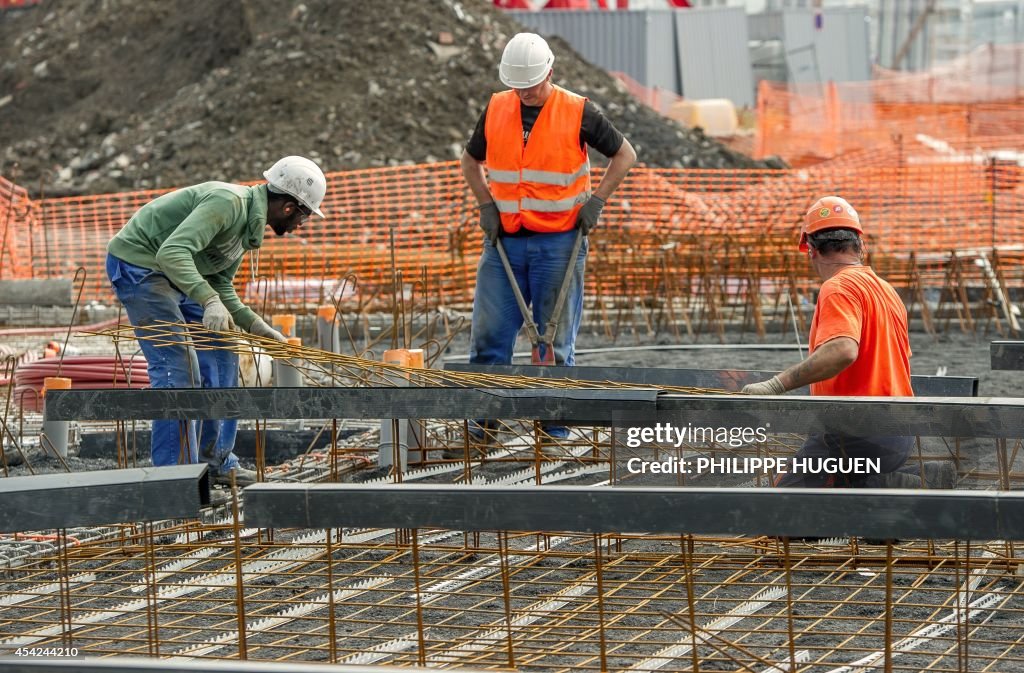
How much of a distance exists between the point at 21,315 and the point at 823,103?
2179 cm

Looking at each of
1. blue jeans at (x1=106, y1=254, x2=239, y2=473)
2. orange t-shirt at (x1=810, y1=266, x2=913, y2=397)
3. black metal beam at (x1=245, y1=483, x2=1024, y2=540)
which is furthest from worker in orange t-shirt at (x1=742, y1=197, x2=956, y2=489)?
blue jeans at (x1=106, y1=254, x2=239, y2=473)

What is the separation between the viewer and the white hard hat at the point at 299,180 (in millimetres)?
5688

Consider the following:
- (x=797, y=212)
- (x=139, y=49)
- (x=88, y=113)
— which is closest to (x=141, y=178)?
(x=88, y=113)

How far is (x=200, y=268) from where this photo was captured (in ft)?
19.5

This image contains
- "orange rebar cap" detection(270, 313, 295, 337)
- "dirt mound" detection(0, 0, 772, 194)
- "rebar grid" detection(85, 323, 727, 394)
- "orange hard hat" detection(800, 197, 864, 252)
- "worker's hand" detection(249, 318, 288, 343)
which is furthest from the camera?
"dirt mound" detection(0, 0, 772, 194)

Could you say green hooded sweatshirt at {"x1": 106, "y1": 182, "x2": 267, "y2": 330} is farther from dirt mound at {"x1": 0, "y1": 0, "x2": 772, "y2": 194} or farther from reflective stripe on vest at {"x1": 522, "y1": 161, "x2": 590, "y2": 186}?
dirt mound at {"x1": 0, "y1": 0, "x2": 772, "y2": 194}

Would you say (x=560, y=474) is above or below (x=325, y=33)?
below

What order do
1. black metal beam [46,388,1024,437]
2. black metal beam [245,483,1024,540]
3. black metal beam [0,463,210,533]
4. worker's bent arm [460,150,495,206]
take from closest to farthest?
black metal beam [245,483,1024,540] → black metal beam [0,463,210,533] → black metal beam [46,388,1024,437] → worker's bent arm [460,150,495,206]

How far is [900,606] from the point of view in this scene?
420 centimetres

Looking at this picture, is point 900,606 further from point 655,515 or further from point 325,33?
point 325,33

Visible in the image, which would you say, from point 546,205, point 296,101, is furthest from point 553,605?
point 296,101

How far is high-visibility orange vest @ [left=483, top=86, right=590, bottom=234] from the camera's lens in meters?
7.03

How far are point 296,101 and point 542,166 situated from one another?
1474 cm

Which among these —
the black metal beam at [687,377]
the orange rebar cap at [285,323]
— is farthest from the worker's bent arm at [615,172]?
the orange rebar cap at [285,323]
